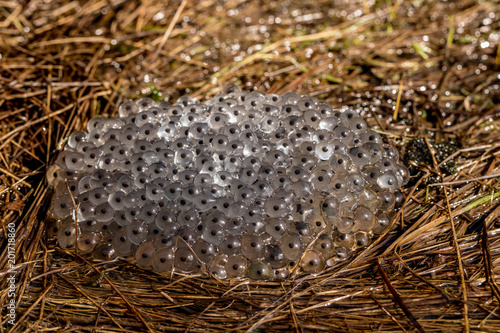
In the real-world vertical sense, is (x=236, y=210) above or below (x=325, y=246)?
above

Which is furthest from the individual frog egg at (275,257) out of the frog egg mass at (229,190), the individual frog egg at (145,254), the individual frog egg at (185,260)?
the individual frog egg at (145,254)

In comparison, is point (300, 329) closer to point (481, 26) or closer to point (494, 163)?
point (494, 163)

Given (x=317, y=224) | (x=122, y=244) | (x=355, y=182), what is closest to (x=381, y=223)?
(x=355, y=182)

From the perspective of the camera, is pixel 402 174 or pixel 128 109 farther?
pixel 128 109

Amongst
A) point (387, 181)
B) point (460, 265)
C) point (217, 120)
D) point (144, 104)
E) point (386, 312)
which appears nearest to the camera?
point (386, 312)

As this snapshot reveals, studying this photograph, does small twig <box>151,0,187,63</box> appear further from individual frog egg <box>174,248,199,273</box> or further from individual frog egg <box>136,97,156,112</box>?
individual frog egg <box>174,248,199,273</box>

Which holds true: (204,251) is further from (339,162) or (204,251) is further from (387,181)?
(387,181)

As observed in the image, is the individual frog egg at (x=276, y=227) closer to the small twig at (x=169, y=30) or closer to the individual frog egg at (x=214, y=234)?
the individual frog egg at (x=214, y=234)
